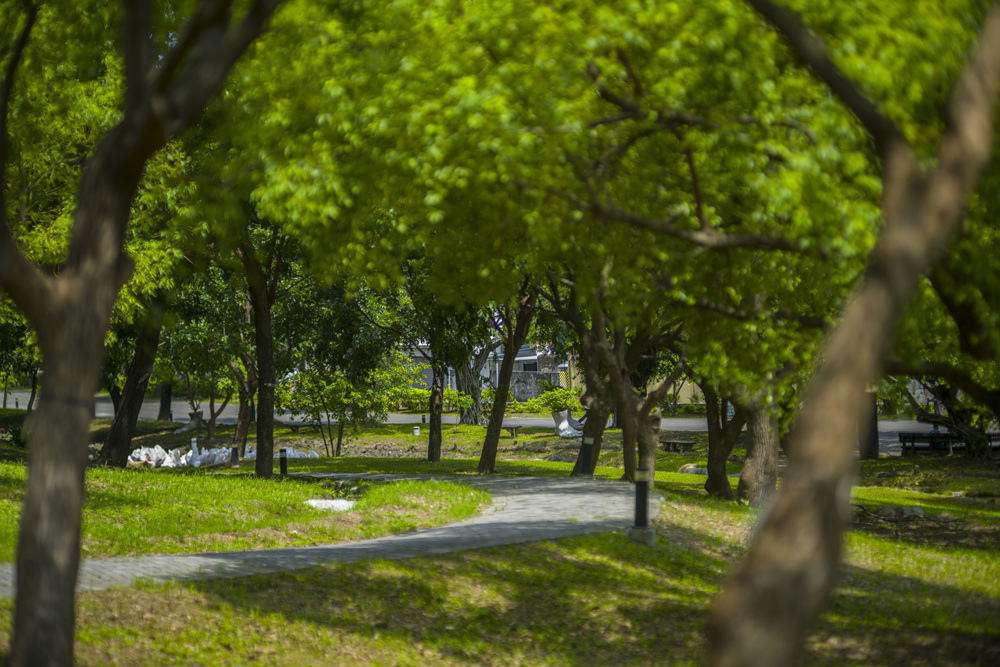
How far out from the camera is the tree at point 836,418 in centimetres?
292

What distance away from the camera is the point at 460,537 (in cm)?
1152

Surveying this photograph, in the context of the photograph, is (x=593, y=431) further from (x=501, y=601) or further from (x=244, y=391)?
(x=244, y=391)

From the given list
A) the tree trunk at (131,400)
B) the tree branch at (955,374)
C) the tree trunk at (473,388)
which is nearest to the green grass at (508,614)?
the tree branch at (955,374)

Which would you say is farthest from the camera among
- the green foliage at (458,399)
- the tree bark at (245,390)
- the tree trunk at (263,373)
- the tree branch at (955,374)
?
the green foliage at (458,399)

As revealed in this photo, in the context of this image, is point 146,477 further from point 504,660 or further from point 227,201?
point 504,660

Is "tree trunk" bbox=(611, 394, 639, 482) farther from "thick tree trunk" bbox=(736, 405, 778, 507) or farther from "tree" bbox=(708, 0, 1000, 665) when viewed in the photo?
"tree" bbox=(708, 0, 1000, 665)

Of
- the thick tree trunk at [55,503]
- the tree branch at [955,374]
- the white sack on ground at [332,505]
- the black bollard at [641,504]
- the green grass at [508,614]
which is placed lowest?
the green grass at [508,614]

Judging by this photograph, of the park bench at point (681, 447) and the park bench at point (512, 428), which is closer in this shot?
the park bench at point (681, 447)

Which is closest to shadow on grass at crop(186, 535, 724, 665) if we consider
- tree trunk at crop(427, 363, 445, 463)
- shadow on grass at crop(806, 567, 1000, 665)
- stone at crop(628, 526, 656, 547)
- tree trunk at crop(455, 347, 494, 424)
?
stone at crop(628, 526, 656, 547)

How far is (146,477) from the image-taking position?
1627cm

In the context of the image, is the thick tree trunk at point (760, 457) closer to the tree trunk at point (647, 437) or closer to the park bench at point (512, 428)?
the tree trunk at point (647, 437)

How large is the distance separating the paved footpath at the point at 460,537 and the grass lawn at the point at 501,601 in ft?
1.27

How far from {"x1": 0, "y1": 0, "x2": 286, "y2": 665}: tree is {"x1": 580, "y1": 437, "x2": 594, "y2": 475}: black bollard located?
15.4 metres

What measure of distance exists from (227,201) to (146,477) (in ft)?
27.2
